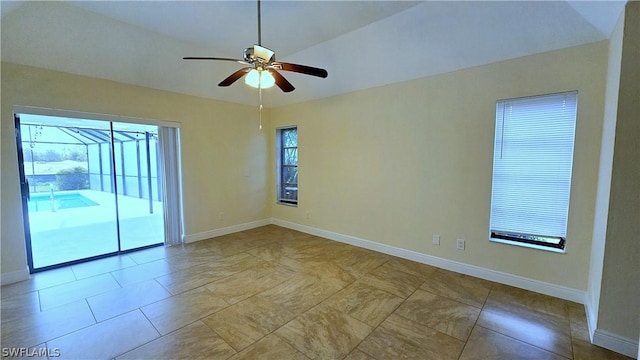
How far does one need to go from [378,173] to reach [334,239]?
150cm

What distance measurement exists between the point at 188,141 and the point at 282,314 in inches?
132

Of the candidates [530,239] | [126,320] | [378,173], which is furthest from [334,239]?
[126,320]

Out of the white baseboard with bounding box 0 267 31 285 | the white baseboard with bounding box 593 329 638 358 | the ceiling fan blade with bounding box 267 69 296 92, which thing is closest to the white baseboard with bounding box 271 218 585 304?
the white baseboard with bounding box 593 329 638 358

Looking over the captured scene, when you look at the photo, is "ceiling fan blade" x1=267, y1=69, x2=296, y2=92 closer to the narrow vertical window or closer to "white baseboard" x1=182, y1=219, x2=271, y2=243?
the narrow vertical window

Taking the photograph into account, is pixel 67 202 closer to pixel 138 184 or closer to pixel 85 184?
pixel 138 184

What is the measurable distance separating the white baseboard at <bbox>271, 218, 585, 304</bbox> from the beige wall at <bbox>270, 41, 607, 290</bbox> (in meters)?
0.06

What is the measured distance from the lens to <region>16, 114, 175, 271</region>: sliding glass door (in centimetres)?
333

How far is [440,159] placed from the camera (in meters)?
3.40

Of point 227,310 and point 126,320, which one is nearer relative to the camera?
point 126,320

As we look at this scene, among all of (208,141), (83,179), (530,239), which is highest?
(208,141)

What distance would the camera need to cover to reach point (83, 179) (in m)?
4.26

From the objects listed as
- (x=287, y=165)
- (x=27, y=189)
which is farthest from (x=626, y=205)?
(x=27, y=189)

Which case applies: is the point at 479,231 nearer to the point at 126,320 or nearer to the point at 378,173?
the point at 378,173

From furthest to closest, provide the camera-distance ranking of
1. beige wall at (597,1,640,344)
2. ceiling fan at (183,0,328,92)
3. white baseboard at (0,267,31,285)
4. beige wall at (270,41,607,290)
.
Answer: white baseboard at (0,267,31,285), beige wall at (270,41,607,290), ceiling fan at (183,0,328,92), beige wall at (597,1,640,344)
